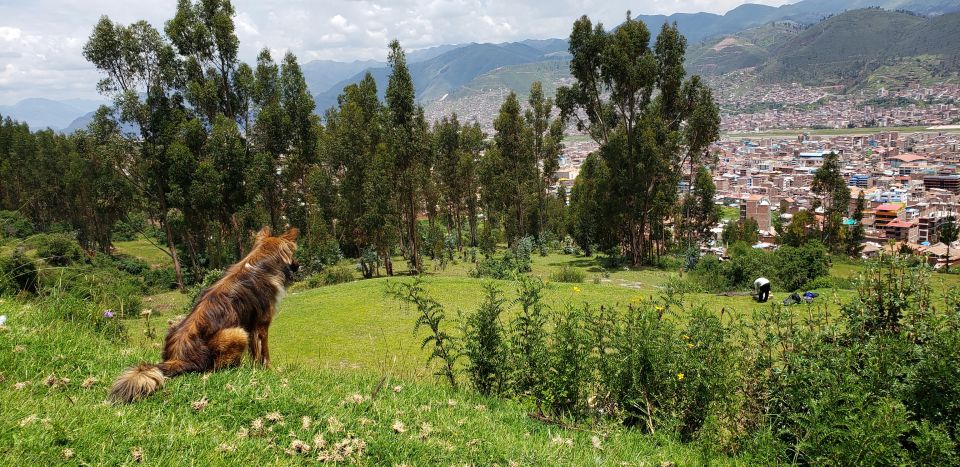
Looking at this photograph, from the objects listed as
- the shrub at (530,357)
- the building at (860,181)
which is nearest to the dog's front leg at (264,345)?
the shrub at (530,357)

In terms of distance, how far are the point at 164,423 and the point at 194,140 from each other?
19.3 meters

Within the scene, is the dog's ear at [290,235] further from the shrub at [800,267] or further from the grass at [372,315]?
the shrub at [800,267]

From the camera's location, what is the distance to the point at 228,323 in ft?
12.3

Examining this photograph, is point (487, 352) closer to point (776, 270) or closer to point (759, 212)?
point (776, 270)

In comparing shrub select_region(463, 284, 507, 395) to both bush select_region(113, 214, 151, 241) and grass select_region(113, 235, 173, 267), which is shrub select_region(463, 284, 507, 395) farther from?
bush select_region(113, 214, 151, 241)

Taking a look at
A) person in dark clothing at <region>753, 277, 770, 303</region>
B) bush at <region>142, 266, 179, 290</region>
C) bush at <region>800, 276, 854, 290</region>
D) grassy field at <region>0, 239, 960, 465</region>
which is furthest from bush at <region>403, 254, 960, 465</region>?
bush at <region>142, 266, 179, 290</region>

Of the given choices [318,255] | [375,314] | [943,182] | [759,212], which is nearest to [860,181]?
[943,182]

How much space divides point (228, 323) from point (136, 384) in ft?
2.95

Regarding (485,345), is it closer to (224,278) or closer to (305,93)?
(224,278)

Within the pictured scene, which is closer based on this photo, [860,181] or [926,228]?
[926,228]

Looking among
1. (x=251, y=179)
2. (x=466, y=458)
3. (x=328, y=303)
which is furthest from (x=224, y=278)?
(x=251, y=179)

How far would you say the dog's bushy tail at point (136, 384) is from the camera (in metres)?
2.83

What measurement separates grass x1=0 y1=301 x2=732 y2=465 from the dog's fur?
13 cm

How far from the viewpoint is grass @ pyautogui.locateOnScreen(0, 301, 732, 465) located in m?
2.27
